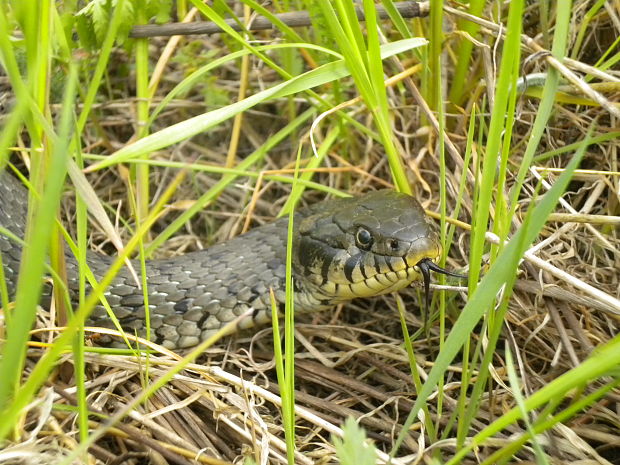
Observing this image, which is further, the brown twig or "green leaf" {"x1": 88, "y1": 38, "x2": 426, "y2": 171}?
the brown twig

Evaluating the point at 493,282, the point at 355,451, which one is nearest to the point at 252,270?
the point at 493,282

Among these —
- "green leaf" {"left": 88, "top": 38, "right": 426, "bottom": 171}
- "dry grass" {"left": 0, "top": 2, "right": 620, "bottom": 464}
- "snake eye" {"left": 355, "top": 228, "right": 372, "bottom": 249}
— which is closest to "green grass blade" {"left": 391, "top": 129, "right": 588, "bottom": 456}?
"dry grass" {"left": 0, "top": 2, "right": 620, "bottom": 464}

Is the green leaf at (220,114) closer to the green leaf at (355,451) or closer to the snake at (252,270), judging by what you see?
the snake at (252,270)

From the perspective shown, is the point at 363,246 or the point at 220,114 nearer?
the point at 220,114

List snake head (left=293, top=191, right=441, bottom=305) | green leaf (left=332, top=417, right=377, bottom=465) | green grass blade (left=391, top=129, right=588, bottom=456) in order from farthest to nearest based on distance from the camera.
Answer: snake head (left=293, top=191, right=441, bottom=305) → green grass blade (left=391, top=129, right=588, bottom=456) → green leaf (left=332, top=417, right=377, bottom=465)

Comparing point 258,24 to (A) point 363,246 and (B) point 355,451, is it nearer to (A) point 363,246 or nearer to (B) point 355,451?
(A) point 363,246

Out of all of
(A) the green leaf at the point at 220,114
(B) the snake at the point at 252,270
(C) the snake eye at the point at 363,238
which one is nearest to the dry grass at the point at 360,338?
(B) the snake at the point at 252,270

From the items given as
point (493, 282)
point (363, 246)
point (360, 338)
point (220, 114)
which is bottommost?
point (360, 338)

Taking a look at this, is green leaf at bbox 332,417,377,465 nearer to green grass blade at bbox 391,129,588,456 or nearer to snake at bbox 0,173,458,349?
green grass blade at bbox 391,129,588,456

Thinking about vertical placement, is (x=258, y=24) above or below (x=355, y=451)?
above
